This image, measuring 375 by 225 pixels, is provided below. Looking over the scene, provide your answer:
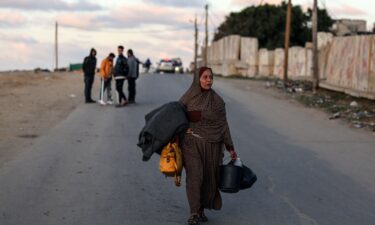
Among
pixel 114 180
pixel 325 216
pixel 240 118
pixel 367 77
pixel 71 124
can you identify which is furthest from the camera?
pixel 367 77

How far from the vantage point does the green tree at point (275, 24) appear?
66.8 meters

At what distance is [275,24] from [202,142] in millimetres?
61780

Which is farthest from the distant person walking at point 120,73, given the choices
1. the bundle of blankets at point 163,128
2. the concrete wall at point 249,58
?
the concrete wall at point 249,58

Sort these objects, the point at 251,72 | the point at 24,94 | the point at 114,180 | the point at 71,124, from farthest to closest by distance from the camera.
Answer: the point at 251,72 → the point at 24,94 → the point at 71,124 → the point at 114,180

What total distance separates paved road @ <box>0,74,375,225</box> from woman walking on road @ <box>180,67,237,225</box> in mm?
384

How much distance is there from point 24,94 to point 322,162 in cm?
1666

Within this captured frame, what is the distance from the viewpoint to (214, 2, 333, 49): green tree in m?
66.8

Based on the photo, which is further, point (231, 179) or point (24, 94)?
point (24, 94)

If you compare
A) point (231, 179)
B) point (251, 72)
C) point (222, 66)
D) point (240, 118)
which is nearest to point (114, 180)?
point (231, 179)

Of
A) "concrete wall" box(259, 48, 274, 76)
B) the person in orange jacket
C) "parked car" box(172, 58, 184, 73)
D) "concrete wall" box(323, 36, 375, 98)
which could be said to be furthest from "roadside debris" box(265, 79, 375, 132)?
"parked car" box(172, 58, 184, 73)

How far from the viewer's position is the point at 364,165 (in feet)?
35.0

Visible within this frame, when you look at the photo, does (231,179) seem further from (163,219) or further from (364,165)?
(364,165)

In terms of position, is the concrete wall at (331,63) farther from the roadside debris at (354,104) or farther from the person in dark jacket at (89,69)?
the person in dark jacket at (89,69)

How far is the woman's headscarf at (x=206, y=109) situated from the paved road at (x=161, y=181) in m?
0.97
